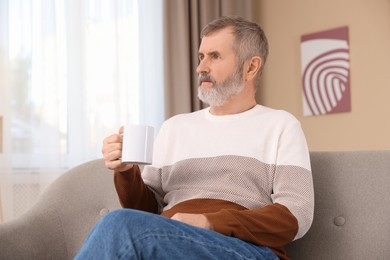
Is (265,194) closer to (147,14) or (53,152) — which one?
(53,152)

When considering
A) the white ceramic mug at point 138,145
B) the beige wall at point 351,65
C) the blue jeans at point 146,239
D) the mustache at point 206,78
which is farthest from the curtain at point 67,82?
the blue jeans at point 146,239

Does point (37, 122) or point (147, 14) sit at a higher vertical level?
point (147, 14)

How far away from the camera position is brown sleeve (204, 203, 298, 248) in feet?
5.34

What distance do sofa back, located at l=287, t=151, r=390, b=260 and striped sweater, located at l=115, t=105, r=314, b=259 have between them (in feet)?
0.57

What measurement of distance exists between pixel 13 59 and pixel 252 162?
68.0 inches

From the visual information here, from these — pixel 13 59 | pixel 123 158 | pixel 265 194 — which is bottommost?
pixel 265 194

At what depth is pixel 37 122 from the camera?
129 inches

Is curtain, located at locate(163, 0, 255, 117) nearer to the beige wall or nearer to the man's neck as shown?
the beige wall

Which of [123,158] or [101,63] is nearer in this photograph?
[123,158]

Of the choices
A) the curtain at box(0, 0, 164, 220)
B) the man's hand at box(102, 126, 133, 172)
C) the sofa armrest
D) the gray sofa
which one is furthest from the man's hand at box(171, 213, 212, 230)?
the curtain at box(0, 0, 164, 220)

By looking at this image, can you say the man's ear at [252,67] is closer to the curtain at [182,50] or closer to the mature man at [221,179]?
the mature man at [221,179]

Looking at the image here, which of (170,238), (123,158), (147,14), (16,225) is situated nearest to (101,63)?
(147,14)

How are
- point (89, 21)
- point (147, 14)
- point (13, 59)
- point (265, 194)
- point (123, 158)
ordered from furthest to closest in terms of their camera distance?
point (147, 14), point (89, 21), point (13, 59), point (265, 194), point (123, 158)

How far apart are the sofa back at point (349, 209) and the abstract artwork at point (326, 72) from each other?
197 centimetres
